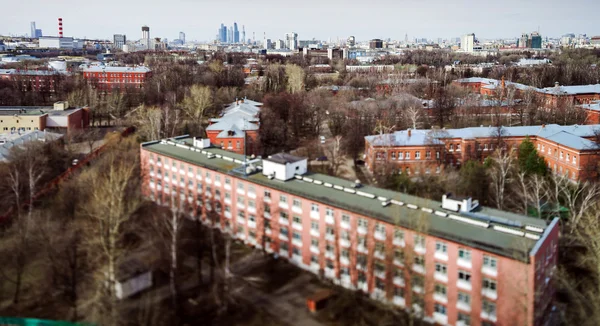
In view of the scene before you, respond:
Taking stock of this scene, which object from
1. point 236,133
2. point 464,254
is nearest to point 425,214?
point 464,254

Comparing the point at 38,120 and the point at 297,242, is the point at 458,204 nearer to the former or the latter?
the point at 297,242

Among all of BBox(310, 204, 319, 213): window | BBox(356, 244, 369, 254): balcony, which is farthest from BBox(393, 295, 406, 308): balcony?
BBox(310, 204, 319, 213): window

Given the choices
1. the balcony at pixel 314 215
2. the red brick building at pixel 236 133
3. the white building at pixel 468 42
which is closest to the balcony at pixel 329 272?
the balcony at pixel 314 215

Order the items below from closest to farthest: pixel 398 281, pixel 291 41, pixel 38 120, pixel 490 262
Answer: pixel 490 262 → pixel 398 281 → pixel 38 120 → pixel 291 41

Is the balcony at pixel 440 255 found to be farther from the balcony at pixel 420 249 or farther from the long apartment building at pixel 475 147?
the long apartment building at pixel 475 147

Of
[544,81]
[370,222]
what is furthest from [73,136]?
[544,81]

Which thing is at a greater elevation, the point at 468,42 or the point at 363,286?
the point at 468,42
